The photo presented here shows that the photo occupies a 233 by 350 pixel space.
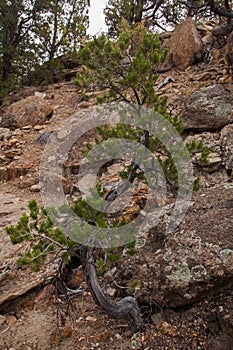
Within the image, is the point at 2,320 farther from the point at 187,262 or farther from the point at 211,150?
the point at 211,150

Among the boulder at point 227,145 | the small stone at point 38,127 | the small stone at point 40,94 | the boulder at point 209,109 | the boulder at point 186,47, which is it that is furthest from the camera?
the small stone at point 40,94

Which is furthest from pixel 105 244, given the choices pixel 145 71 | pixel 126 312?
pixel 145 71

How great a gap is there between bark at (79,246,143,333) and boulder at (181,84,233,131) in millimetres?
4357

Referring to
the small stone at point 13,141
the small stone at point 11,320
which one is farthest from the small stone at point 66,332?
the small stone at point 13,141

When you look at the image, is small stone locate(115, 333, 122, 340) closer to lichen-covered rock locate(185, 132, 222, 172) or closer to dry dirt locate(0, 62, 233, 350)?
dry dirt locate(0, 62, 233, 350)

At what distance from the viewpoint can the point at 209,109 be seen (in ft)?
20.5

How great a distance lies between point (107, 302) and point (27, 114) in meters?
6.99

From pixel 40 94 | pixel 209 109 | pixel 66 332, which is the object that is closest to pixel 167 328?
pixel 66 332

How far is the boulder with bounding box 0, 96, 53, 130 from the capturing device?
27.8 ft

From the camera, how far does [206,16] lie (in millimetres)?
10617

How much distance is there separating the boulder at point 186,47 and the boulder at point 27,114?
13.0 feet

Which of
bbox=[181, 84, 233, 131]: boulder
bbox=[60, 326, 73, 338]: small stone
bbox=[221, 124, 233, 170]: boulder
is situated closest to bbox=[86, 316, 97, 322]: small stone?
bbox=[60, 326, 73, 338]: small stone

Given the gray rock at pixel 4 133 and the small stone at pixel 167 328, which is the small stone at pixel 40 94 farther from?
the small stone at pixel 167 328

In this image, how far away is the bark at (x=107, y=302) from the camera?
2.57m
